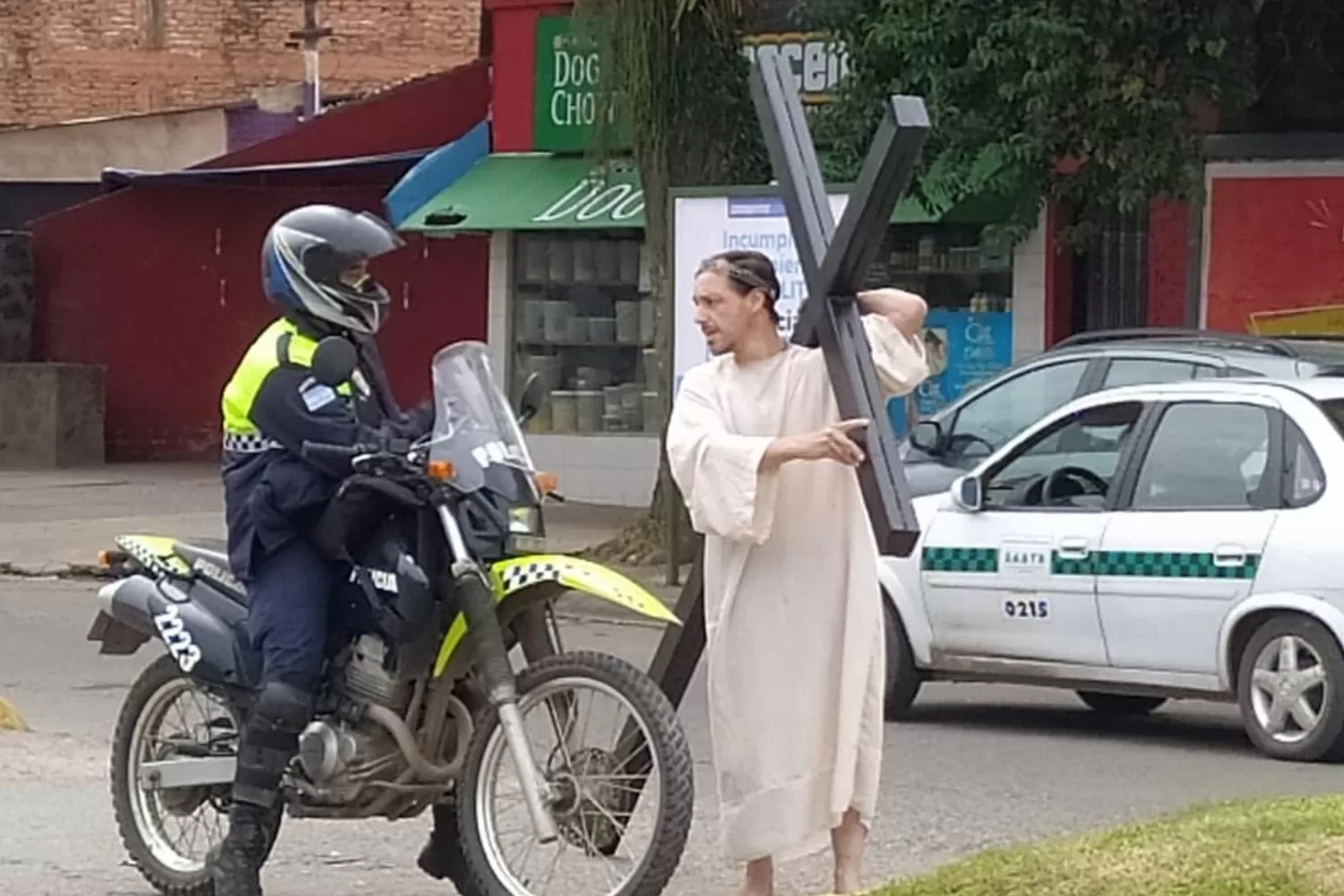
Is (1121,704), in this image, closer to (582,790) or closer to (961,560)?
(961,560)

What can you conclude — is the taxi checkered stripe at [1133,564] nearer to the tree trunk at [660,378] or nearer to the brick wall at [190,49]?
the tree trunk at [660,378]

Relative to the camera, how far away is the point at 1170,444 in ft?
38.4

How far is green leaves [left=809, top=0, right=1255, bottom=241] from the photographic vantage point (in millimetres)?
17672

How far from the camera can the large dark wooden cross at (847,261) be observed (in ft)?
22.1

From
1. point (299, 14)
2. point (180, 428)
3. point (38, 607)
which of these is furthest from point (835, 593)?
point (299, 14)

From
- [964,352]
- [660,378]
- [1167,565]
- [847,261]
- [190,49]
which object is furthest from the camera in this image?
[190,49]

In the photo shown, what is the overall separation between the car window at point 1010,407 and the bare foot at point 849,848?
676 cm

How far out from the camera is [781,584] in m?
7.06

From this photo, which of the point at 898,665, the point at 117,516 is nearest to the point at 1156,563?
the point at 898,665

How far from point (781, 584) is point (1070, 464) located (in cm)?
529

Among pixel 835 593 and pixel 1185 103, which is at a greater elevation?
pixel 1185 103

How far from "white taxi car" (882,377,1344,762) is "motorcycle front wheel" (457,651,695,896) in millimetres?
3906

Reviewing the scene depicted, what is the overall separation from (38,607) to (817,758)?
11.3 meters

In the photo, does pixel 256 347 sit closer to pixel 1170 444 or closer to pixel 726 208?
pixel 1170 444
